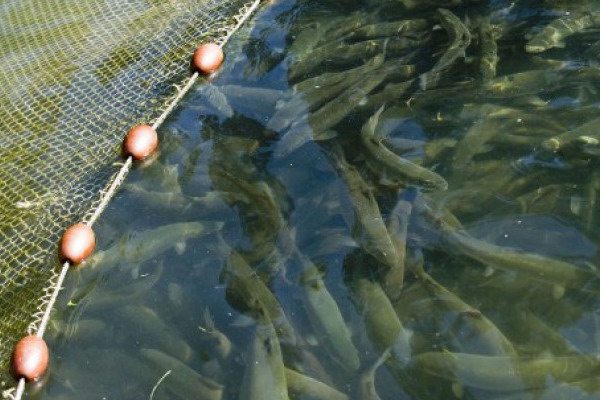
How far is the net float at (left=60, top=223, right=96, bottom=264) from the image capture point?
12.9 ft

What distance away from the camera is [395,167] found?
13.5ft

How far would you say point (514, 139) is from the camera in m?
4.21

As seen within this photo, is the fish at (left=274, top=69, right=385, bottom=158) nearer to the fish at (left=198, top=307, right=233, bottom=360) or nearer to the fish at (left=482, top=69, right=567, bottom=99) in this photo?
the fish at (left=482, top=69, right=567, bottom=99)

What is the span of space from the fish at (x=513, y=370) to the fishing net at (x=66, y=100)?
1963mm

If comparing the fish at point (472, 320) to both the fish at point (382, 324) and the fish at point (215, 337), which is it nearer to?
the fish at point (382, 324)

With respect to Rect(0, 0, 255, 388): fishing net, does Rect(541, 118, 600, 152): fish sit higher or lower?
lower

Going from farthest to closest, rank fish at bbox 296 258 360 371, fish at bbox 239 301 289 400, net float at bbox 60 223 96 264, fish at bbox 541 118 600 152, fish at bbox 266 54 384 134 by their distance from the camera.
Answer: fish at bbox 266 54 384 134
fish at bbox 541 118 600 152
net float at bbox 60 223 96 264
fish at bbox 296 258 360 371
fish at bbox 239 301 289 400

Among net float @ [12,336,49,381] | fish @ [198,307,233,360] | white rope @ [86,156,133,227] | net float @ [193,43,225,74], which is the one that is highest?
net float @ [193,43,225,74]

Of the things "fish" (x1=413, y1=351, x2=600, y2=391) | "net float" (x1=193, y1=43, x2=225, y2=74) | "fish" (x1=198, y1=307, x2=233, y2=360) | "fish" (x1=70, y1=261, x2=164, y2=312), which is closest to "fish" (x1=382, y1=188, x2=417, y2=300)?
"fish" (x1=413, y1=351, x2=600, y2=391)

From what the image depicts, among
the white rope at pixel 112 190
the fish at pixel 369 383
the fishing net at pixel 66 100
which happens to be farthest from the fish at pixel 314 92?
the fish at pixel 369 383

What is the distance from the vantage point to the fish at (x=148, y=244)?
13.2 ft

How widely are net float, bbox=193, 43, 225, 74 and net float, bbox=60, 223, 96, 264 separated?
5.36 feet

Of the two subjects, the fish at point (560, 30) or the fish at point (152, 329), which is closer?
the fish at point (152, 329)

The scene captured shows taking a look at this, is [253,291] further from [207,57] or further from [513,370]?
[207,57]
